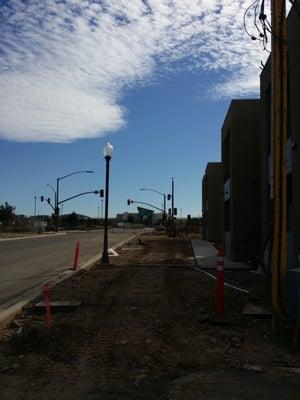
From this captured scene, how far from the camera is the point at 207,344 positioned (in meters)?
7.74

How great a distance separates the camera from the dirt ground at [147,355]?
584 cm

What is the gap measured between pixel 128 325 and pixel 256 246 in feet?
49.8

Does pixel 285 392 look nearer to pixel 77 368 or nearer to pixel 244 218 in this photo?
pixel 77 368

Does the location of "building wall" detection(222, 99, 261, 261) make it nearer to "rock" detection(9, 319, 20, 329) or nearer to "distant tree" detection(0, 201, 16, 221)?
"rock" detection(9, 319, 20, 329)

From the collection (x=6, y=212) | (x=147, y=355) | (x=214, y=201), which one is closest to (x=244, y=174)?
(x=147, y=355)

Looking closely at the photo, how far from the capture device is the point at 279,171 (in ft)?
28.1

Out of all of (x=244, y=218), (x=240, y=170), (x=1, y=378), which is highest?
(x=240, y=170)

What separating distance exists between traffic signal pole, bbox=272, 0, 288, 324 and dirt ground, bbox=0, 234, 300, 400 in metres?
0.59

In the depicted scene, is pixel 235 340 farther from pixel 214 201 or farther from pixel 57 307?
pixel 214 201

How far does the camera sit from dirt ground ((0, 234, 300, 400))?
584 cm

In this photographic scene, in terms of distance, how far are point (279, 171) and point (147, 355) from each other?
346 centimetres

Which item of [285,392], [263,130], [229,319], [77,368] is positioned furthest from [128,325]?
[263,130]

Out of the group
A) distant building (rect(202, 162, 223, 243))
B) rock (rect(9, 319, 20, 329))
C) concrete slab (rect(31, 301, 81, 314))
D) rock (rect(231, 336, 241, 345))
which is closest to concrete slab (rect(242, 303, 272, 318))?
rock (rect(231, 336, 241, 345))

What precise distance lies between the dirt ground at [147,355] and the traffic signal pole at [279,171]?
1.93ft
